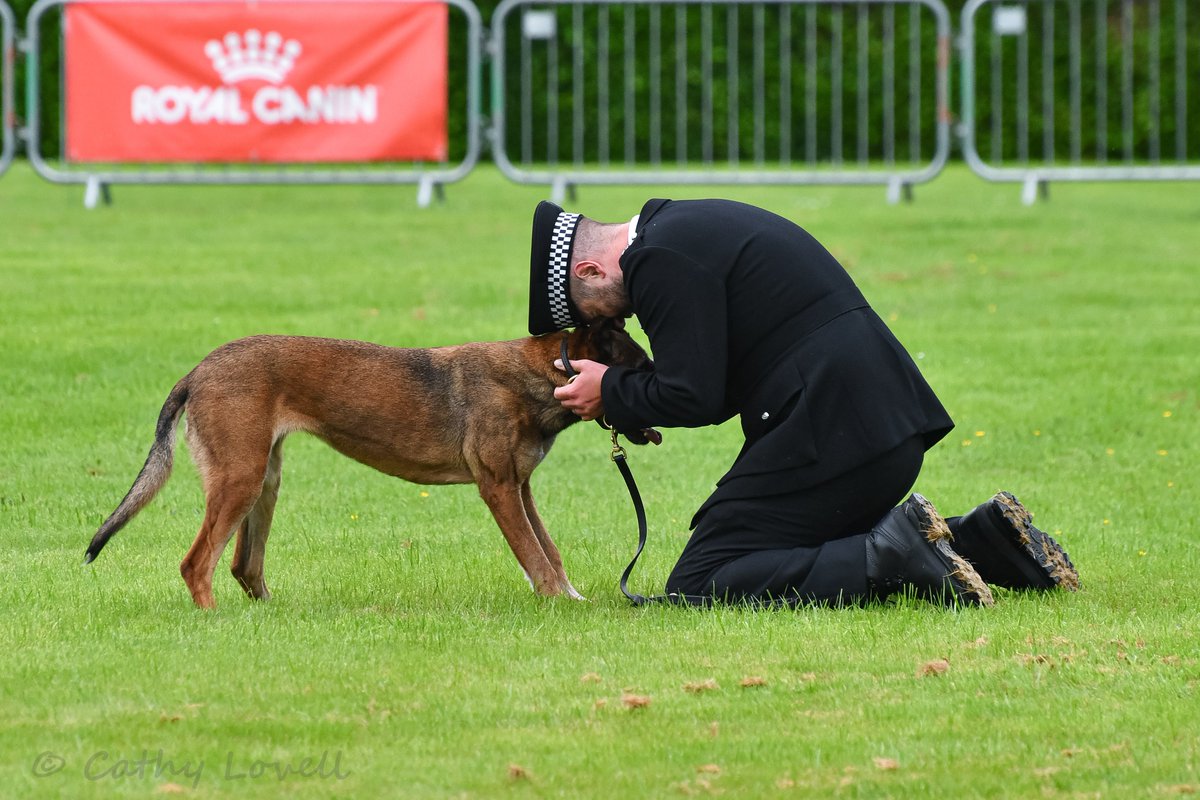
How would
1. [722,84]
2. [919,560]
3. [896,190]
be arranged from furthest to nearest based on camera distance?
[722,84], [896,190], [919,560]

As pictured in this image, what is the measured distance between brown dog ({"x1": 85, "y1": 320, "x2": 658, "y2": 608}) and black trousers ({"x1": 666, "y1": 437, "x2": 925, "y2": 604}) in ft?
1.47

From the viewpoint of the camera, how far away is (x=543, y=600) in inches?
239

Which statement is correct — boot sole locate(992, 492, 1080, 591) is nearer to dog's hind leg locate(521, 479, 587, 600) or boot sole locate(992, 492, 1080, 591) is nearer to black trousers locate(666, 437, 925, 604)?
black trousers locate(666, 437, 925, 604)

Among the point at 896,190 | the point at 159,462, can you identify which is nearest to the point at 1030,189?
the point at 896,190

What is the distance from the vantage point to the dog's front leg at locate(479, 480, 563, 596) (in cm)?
614

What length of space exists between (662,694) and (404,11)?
1085cm

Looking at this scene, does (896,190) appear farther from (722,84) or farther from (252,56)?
(252,56)

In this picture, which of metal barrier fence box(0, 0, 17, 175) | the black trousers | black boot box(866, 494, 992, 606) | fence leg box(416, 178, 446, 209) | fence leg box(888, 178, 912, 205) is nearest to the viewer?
black boot box(866, 494, 992, 606)

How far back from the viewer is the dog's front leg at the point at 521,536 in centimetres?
614

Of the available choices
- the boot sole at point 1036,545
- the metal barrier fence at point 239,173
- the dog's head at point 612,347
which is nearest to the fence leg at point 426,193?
the metal barrier fence at point 239,173

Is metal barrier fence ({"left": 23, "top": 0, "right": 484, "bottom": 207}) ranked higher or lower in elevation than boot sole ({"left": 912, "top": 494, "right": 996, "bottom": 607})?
higher

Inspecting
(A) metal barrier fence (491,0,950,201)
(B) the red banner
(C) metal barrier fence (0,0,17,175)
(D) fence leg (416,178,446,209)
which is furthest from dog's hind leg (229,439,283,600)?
(A) metal barrier fence (491,0,950,201)

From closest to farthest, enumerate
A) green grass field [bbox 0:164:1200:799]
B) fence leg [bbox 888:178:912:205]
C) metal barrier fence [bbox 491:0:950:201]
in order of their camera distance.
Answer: green grass field [bbox 0:164:1200:799]
fence leg [bbox 888:178:912:205]
metal barrier fence [bbox 491:0:950:201]

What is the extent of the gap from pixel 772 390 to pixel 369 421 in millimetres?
1452
